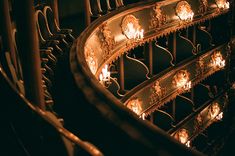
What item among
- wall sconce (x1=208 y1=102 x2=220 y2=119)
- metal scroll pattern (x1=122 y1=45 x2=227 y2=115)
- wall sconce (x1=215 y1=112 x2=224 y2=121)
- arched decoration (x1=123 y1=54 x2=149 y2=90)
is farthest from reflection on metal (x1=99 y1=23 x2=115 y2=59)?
wall sconce (x1=215 y1=112 x2=224 y2=121)

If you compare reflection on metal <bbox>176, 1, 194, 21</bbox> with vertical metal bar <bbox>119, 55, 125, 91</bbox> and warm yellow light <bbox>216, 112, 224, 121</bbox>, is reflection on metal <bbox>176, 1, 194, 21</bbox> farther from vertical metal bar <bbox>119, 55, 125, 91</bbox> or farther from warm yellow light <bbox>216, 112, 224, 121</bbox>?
warm yellow light <bbox>216, 112, 224, 121</bbox>

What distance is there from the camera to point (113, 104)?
3.68 metres

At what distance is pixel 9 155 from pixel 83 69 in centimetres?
124

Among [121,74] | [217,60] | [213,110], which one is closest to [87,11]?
[121,74]

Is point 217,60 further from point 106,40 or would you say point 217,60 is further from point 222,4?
point 106,40

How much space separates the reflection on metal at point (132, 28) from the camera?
12.2 meters

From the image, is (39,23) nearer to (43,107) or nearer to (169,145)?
(43,107)

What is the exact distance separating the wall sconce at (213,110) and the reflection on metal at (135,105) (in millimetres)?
7147

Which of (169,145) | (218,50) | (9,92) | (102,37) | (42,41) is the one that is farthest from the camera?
(218,50)

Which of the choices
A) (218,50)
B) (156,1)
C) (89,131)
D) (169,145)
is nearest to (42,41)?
(89,131)

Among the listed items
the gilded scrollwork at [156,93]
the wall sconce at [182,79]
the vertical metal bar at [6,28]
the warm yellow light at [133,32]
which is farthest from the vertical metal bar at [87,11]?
the vertical metal bar at [6,28]

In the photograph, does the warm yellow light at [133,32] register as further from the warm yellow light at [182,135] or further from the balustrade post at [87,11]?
the warm yellow light at [182,135]

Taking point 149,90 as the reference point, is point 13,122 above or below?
above

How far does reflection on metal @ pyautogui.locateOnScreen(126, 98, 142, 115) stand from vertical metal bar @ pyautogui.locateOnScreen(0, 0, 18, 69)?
7.21m
